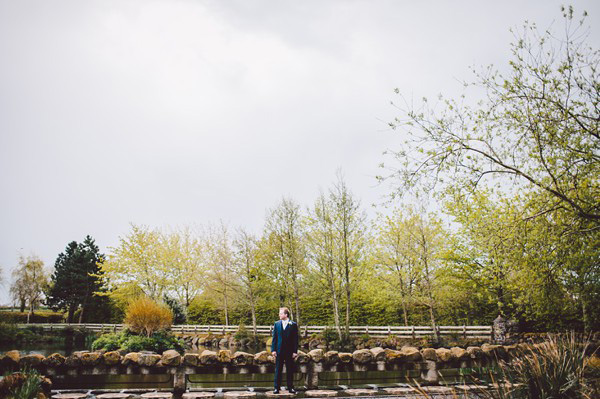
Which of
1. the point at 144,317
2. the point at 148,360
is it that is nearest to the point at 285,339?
the point at 148,360

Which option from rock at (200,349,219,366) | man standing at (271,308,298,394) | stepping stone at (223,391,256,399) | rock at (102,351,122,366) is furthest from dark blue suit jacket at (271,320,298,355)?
rock at (102,351,122,366)

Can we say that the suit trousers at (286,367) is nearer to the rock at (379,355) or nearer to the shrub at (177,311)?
the rock at (379,355)

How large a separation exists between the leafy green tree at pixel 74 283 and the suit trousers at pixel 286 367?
35.2 m

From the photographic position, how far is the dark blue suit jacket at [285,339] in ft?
24.6

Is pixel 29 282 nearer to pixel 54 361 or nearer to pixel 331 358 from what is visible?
pixel 54 361

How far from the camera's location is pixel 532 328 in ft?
68.2

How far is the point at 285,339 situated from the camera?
7.51 metres

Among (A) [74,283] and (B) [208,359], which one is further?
(A) [74,283]

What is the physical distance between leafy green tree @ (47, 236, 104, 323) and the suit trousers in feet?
116

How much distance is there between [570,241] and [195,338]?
26219mm

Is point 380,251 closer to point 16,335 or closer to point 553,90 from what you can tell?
point 553,90

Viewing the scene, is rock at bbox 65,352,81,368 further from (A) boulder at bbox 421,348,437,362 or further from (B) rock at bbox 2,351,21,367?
(A) boulder at bbox 421,348,437,362

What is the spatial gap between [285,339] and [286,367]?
1.83 feet

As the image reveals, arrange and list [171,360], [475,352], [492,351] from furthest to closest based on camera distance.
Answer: [492,351], [475,352], [171,360]
